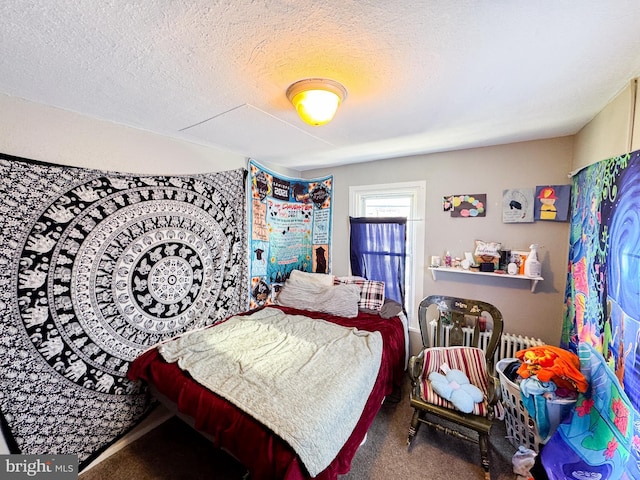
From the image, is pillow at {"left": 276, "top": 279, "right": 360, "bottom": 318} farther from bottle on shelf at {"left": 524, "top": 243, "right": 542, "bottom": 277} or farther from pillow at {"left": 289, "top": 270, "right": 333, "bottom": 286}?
bottle on shelf at {"left": 524, "top": 243, "right": 542, "bottom": 277}

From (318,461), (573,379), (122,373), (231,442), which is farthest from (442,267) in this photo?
(122,373)

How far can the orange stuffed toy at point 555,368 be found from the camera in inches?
56.9

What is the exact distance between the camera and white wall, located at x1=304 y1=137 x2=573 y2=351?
211cm

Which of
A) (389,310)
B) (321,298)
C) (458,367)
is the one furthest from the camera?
(321,298)

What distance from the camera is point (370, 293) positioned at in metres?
2.79

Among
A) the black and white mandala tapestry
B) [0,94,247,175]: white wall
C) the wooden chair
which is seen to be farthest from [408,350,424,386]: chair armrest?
[0,94,247,175]: white wall

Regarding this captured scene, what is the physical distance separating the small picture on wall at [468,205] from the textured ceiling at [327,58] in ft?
2.38

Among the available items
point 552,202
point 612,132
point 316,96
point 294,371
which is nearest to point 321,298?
point 294,371

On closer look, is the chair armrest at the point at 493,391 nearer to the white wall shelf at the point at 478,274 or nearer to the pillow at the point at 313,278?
the white wall shelf at the point at 478,274

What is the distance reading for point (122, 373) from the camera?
1.81 metres

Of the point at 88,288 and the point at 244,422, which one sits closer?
the point at 244,422

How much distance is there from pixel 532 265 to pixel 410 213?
1.15 metres

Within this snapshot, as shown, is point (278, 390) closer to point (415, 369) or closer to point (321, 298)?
point (415, 369)
